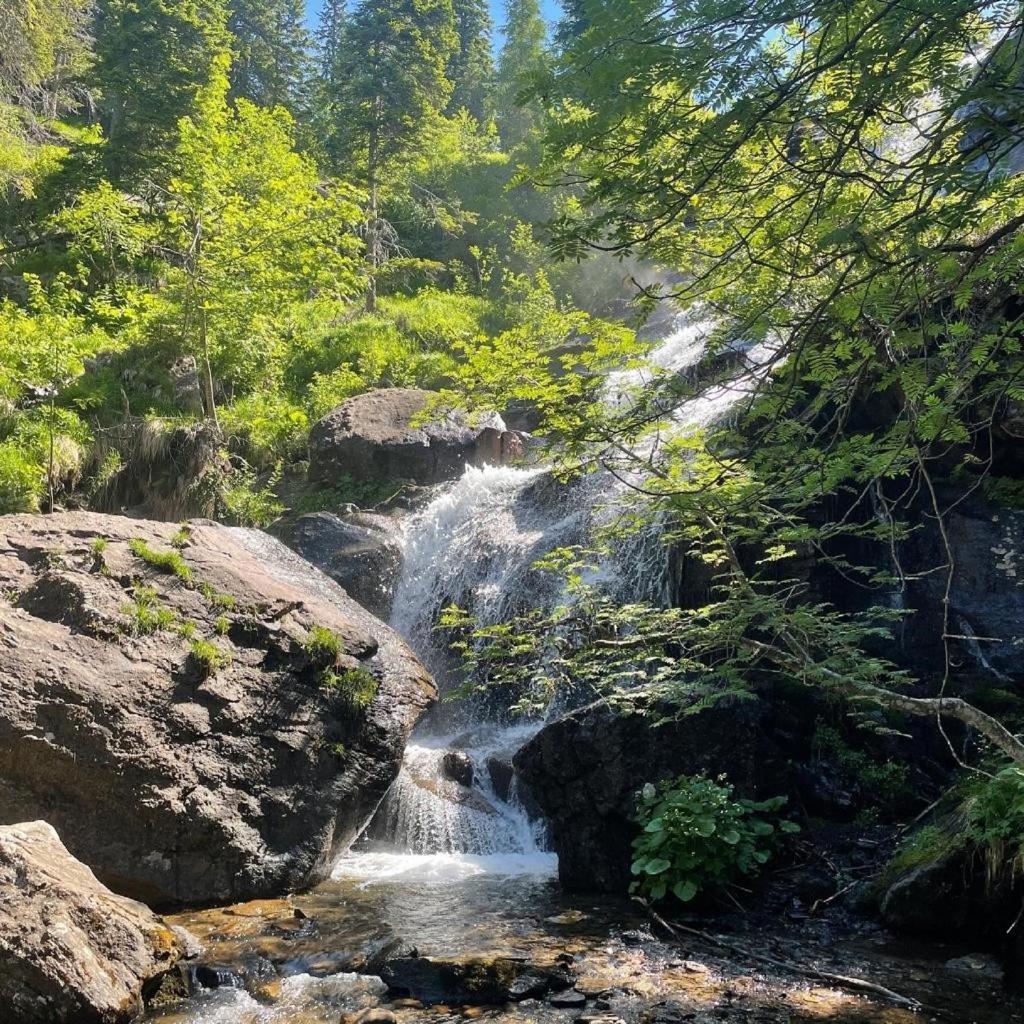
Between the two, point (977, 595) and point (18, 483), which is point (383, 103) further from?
point (977, 595)

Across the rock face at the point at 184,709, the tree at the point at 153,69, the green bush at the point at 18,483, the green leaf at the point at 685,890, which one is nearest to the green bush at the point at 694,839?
the green leaf at the point at 685,890

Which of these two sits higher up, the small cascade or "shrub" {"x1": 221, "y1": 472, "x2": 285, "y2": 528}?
"shrub" {"x1": 221, "y1": 472, "x2": 285, "y2": 528}

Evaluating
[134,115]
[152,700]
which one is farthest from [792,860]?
[134,115]

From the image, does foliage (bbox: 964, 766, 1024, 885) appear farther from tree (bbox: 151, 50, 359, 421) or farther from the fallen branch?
tree (bbox: 151, 50, 359, 421)

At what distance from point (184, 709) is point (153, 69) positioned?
2075 centimetres

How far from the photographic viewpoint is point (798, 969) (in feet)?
18.2

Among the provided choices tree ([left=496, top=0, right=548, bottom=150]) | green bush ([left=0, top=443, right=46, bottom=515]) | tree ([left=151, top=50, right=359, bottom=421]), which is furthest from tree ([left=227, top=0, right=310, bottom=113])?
green bush ([left=0, top=443, right=46, bottom=515])

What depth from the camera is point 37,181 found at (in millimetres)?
20781

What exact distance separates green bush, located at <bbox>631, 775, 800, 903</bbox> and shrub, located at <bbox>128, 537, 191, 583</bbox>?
472 cm

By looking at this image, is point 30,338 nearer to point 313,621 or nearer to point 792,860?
point 313,621

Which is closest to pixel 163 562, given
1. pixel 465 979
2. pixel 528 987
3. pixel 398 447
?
pixel 465 979

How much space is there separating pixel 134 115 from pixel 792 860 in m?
21.0

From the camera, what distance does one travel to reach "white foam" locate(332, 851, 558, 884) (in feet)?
26.0

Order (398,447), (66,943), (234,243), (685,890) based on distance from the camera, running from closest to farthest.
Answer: (66,943) < (685,890) < (234,243) < (398,447)
